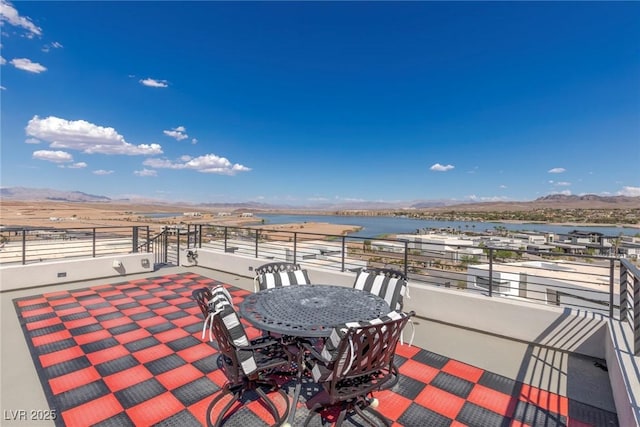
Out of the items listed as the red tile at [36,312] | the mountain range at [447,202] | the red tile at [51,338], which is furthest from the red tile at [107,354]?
the mountain range at [447,202]

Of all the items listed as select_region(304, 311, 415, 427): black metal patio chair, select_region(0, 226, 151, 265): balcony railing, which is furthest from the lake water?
select_region(304, 311, 415, 427): black metal patio chair

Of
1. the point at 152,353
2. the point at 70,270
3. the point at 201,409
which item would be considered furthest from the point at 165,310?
the point at 70,270

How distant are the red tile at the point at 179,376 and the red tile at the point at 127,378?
14cm

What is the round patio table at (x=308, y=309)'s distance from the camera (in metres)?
2.00

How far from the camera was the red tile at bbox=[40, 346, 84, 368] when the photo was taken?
8.65 ft

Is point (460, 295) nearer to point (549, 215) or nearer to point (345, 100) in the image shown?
A: point (345, 100)

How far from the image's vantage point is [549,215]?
6606 centimetres

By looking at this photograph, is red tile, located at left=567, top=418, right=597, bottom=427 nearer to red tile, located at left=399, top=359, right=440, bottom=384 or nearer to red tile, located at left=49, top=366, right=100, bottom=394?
red tile, located at left=399, top=359, right=440, bottom=384

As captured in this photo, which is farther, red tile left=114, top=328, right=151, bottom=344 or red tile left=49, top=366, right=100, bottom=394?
red tile left=114, top=328, right=151, bottom=344

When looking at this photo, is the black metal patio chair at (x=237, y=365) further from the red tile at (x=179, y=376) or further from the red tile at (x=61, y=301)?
the red tile at (x=61, y=301)

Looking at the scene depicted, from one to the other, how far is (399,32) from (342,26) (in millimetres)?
2705

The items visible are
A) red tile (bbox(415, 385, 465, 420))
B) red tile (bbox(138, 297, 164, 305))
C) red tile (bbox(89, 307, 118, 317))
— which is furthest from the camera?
red tile (bbox(138, 297, 164, 305))

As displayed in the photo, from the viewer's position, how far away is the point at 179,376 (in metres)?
2.47

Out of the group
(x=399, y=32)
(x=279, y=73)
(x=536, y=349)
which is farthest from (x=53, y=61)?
(x=536, y=349)
